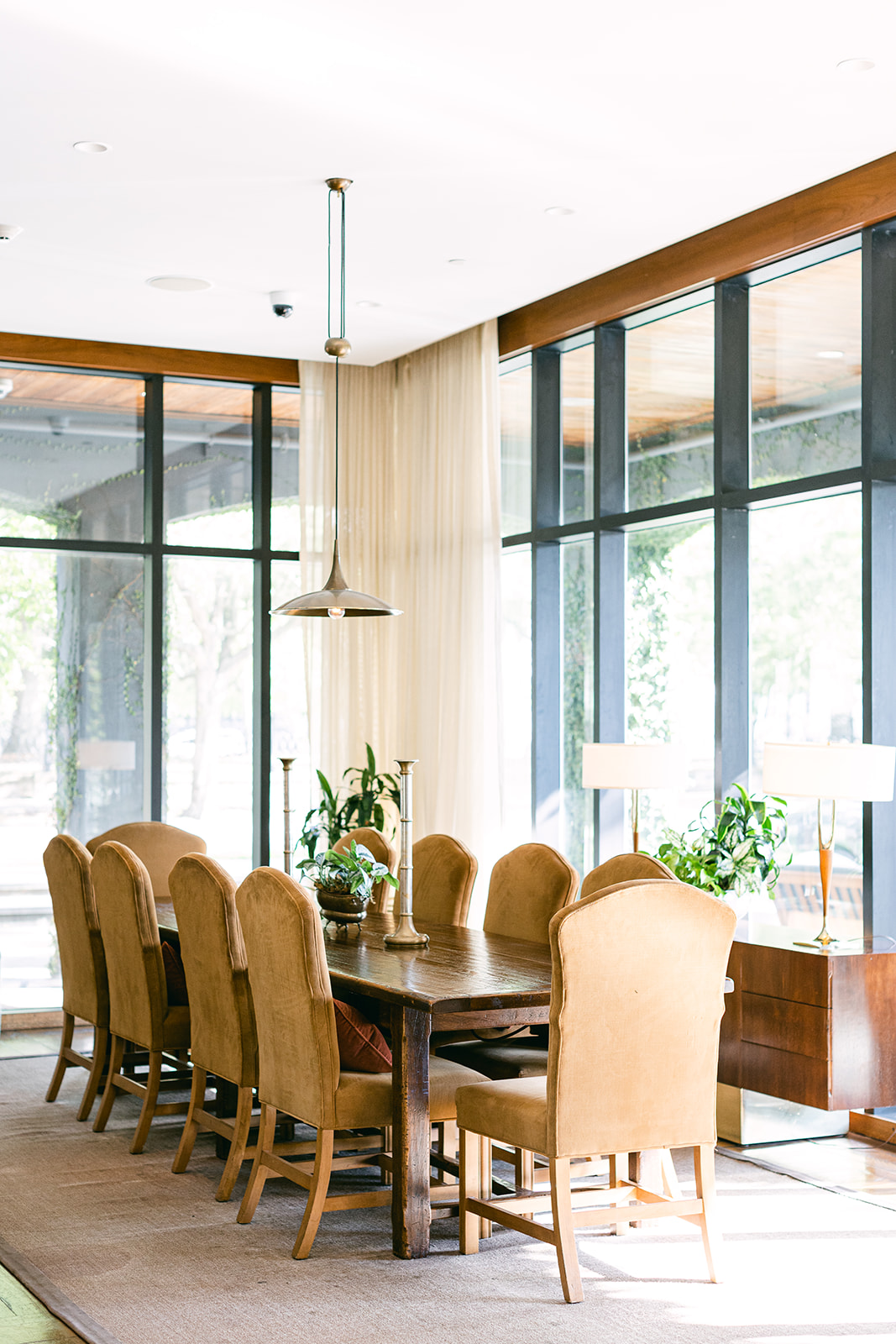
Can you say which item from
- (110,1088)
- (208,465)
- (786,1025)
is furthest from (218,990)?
(208,465)

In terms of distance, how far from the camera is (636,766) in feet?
18.9

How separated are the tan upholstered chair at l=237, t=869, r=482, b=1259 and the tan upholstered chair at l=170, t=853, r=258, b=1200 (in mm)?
158

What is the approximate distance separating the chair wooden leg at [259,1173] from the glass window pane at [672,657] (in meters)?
2.50

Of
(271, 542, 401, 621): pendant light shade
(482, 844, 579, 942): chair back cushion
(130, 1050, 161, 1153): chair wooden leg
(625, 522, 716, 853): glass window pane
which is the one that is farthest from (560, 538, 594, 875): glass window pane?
(130, 1050, 161, 1153): chair wooden leg

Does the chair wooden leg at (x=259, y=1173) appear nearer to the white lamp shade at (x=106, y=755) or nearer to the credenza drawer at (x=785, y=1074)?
the credenza drawer at (x=785, y=1074)

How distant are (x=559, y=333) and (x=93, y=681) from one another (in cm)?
301

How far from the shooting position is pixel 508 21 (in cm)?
408

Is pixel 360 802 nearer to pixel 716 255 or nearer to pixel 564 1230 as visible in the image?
pixel 716 255

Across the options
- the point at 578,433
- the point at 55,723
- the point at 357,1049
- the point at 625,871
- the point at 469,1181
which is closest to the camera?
the point at 469,1181

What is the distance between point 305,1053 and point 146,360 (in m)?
4.91

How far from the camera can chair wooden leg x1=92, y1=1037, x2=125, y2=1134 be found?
538 cm

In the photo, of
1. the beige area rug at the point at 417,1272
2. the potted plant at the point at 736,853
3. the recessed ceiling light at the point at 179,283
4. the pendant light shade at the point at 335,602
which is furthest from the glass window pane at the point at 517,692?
the beige area rug at the point at 417,1272

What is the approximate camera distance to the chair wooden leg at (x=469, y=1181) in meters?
4.00

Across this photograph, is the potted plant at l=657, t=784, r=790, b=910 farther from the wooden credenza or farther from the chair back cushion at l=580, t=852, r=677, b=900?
the chair back cushion at l=580, t=852, r=677, b=900
